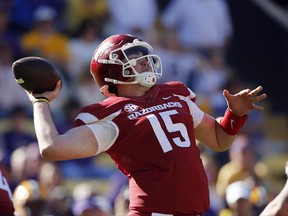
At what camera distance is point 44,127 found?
4.65m

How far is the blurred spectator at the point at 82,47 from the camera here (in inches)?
434

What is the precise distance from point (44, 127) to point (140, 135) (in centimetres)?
48

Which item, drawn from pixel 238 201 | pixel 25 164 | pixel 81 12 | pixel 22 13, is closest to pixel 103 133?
pixel 238 201

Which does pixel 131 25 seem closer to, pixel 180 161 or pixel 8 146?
pixel 8 146

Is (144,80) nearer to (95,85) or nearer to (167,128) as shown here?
(167,128)

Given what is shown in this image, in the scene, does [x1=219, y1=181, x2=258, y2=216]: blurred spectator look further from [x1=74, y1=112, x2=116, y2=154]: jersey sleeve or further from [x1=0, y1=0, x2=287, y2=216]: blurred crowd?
[x1=74, y1=112, x2=116, y2=154]: jersey sleeve

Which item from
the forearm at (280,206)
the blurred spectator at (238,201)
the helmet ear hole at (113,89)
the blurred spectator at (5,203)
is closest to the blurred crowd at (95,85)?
the blurred spectator at (238,201)

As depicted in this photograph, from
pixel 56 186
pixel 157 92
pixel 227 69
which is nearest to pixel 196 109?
pixel 157 92

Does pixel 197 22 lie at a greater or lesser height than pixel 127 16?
lesser

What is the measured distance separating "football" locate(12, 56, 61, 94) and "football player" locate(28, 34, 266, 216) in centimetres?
4

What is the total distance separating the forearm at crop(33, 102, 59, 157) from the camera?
4590 millimetres

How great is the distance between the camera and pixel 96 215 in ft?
24.3

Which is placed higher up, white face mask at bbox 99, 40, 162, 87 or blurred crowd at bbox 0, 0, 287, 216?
white face mask at bbox 99, 40, 162, 87

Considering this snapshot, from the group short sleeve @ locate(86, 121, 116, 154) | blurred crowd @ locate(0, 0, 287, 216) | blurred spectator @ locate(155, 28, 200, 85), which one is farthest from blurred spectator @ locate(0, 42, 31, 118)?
short sleeve @ locate(86, 121, 116, 154)
